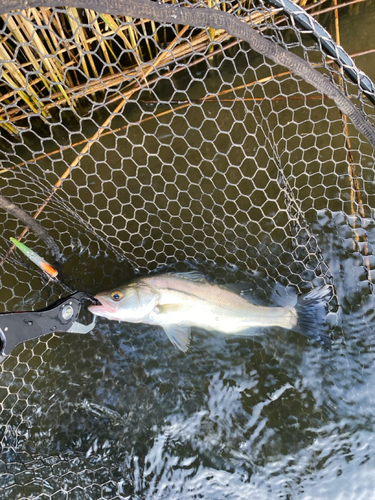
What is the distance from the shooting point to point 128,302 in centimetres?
251

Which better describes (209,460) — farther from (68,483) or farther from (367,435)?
(367,435)

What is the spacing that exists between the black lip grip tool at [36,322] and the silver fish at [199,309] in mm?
291

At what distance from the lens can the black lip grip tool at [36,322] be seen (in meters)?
1.98

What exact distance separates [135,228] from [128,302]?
0.83 m

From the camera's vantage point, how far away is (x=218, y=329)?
8.85 ft

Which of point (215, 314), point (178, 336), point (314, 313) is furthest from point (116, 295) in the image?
point (314, 313)

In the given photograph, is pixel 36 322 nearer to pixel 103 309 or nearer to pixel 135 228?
pixel 103 309

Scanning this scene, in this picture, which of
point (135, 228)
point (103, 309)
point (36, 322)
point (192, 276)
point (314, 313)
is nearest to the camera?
point (36, 322)

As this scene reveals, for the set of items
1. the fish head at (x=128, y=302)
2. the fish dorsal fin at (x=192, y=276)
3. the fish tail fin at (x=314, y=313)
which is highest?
the fish head at (x=128, y=302)

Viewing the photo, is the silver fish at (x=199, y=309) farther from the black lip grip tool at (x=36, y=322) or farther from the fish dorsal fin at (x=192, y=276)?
the black lip grip tool at (x=36, y=322)

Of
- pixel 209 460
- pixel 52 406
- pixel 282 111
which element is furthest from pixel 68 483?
pixel 282 111

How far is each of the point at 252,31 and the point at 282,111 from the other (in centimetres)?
153

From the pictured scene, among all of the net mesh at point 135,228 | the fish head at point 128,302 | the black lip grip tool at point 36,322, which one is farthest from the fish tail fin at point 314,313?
the black lip grip tool at point 36,322

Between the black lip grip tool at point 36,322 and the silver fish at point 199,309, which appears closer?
the black lip grip tool at point 36,322
